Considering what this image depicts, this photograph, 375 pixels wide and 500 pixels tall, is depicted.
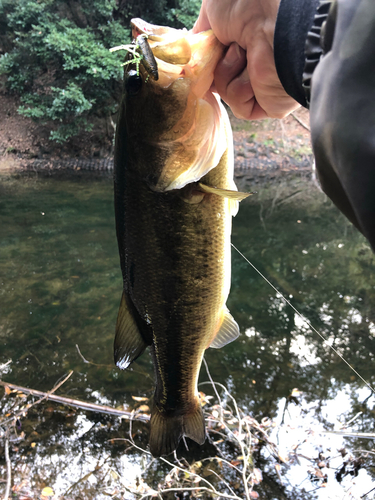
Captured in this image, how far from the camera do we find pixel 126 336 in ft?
4.88

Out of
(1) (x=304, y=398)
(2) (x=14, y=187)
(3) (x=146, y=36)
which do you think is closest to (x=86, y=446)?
(1) (x=304, y=398)

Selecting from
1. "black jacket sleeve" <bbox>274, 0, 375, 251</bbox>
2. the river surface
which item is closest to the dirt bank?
the river surface

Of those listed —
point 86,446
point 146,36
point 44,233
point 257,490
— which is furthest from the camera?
point 44,233

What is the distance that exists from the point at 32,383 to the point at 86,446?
1.12 m

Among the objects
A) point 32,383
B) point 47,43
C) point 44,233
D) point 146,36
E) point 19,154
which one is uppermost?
point 146,36

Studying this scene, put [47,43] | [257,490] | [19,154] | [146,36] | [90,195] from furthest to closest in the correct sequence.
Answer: [19,154] < [47,43] < [90,195] < [257,490] < [146,36]

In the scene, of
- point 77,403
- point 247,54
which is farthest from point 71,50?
point 247,54

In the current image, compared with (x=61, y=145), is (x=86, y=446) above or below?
above

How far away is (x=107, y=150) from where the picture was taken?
49.8 ft

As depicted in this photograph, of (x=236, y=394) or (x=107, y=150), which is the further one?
(x=107, y=150)

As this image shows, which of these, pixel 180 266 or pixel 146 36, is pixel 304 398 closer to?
pixel 180 266

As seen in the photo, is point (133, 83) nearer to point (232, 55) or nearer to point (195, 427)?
point (232, 55)

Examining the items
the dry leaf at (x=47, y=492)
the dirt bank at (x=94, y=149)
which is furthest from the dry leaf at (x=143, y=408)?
the dirt bank at (x=94, y=149)

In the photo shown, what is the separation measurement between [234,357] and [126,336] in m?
3.17
